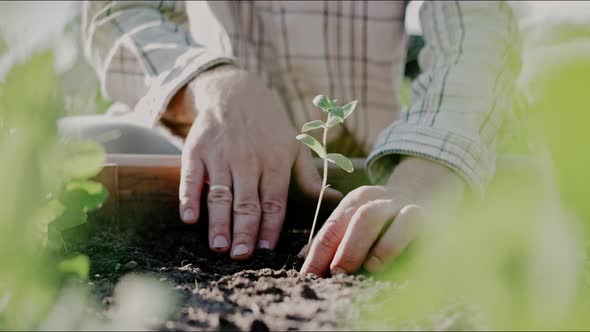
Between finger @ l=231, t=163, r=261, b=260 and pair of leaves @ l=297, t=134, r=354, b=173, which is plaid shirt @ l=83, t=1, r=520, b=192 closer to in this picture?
finger @ l=231, t=163, r=261, b=260

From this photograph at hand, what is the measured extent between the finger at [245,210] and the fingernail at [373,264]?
34cm

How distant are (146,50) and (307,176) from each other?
2.83 feet

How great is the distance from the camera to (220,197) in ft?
4.65

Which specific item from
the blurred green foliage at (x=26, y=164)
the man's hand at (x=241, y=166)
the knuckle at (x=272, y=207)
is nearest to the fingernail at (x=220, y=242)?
the man's hand at (x=241, y=166)

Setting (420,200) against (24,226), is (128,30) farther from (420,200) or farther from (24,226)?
(24,226)

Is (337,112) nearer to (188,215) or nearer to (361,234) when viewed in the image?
(361,234)

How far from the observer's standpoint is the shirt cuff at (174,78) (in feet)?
5.91

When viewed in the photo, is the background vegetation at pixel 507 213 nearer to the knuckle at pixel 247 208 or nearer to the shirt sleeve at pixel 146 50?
the knuckle at pixel 247 208

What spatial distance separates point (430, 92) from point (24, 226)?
5.38 feet

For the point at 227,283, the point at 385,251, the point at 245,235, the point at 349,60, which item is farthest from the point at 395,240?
the point at 349,60

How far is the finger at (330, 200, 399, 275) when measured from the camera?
1.03m

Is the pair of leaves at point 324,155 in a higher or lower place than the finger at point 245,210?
higher

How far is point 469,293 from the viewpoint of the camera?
190 millimetres

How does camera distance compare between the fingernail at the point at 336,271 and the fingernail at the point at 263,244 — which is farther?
the fingernail at the point at 263,244
